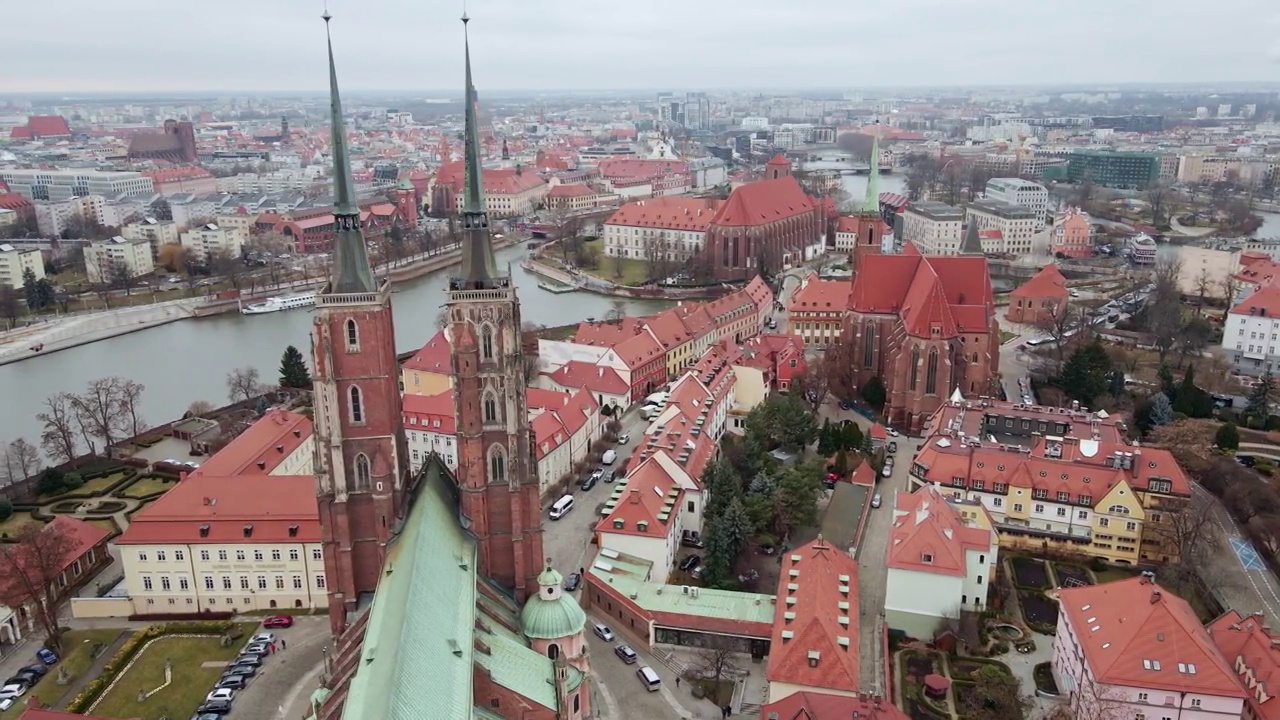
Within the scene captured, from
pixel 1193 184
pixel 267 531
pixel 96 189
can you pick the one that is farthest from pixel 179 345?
pixel 1193 184

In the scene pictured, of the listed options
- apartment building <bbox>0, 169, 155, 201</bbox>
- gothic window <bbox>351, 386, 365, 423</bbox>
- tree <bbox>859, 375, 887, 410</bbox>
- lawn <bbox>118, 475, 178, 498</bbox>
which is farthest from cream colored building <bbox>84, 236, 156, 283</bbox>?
gothic window <bbox>351, 386, 365, 423</bbox>

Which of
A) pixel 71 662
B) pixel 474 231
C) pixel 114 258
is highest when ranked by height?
pixel 474 231

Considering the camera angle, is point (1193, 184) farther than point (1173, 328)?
Yes

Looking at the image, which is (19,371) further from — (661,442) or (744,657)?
(744,657)

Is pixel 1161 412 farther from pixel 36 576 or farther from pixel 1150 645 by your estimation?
pixel 36 576

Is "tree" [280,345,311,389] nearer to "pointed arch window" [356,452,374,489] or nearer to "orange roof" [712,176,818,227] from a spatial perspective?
"pointed arch window" [356,452,374,489]

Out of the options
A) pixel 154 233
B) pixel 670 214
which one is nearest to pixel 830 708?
pixel 670 214
